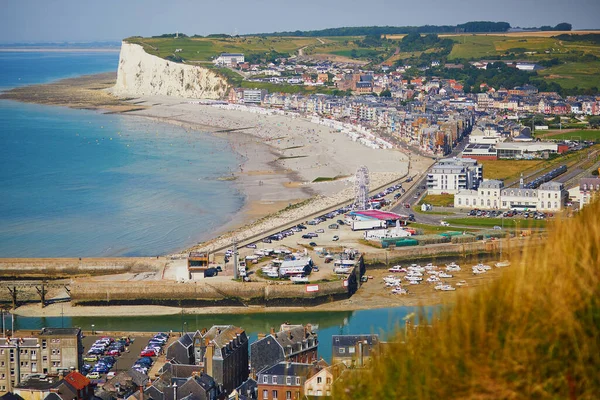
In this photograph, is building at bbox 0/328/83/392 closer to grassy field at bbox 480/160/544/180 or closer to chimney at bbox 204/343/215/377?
chimney at bbox 204/343/215/377

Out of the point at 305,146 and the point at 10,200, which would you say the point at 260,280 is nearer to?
the point at 10,200

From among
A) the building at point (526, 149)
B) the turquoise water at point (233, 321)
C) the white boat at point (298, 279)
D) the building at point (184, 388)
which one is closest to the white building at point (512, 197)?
the building at point (526, 149)

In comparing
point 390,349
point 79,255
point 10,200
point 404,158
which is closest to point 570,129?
point 404,158

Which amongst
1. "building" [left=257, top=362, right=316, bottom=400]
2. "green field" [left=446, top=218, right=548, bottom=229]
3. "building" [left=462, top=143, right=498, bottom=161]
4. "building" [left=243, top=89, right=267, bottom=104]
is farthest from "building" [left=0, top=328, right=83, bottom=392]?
"building" [left=243, top=89, right=267, bottom=104]

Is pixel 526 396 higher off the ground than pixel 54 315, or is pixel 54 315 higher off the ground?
pixel 526 396

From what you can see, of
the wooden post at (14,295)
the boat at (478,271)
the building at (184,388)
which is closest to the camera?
the building at (184,388)

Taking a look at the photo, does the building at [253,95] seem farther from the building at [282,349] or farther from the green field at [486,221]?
the building at [282,349]
